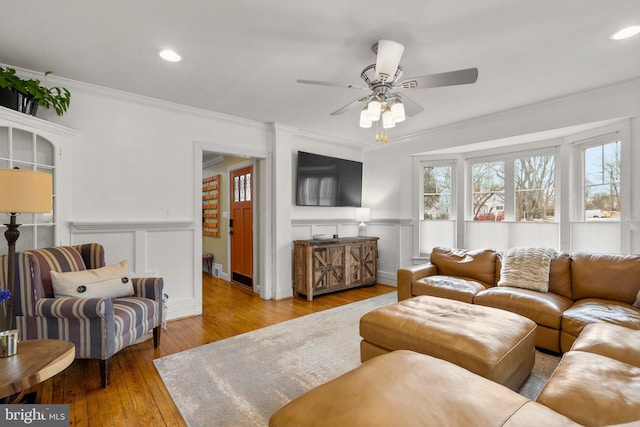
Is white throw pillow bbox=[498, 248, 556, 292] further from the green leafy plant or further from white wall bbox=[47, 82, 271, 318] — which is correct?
the green leafy plant

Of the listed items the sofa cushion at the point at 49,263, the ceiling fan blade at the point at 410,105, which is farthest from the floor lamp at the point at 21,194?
the ceiling fan blade at the point at 410,105

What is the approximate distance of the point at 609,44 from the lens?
2.23 meters

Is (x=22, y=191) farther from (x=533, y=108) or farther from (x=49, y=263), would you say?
(x=533, y=108)

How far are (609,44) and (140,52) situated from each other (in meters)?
3.48

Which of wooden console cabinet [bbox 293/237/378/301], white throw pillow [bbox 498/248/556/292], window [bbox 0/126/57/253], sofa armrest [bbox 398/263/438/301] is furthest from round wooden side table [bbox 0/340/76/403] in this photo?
white throw pillow [bbox 498/248/556/292]

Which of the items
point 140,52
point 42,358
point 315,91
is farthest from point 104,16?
point 42,358

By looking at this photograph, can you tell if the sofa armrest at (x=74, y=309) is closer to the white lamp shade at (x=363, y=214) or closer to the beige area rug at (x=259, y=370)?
the beige area rug at (x=259, y=370)

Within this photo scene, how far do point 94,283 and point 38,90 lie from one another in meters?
1.67

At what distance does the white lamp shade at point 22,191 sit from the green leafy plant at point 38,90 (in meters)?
1.15

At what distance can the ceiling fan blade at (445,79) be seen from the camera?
185 centimetres

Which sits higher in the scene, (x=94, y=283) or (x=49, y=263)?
(x=49, y=263)

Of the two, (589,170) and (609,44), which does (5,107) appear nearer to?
(609,44)

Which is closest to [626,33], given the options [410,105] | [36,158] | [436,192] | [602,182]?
[410,105]

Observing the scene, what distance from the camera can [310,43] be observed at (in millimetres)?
2213
